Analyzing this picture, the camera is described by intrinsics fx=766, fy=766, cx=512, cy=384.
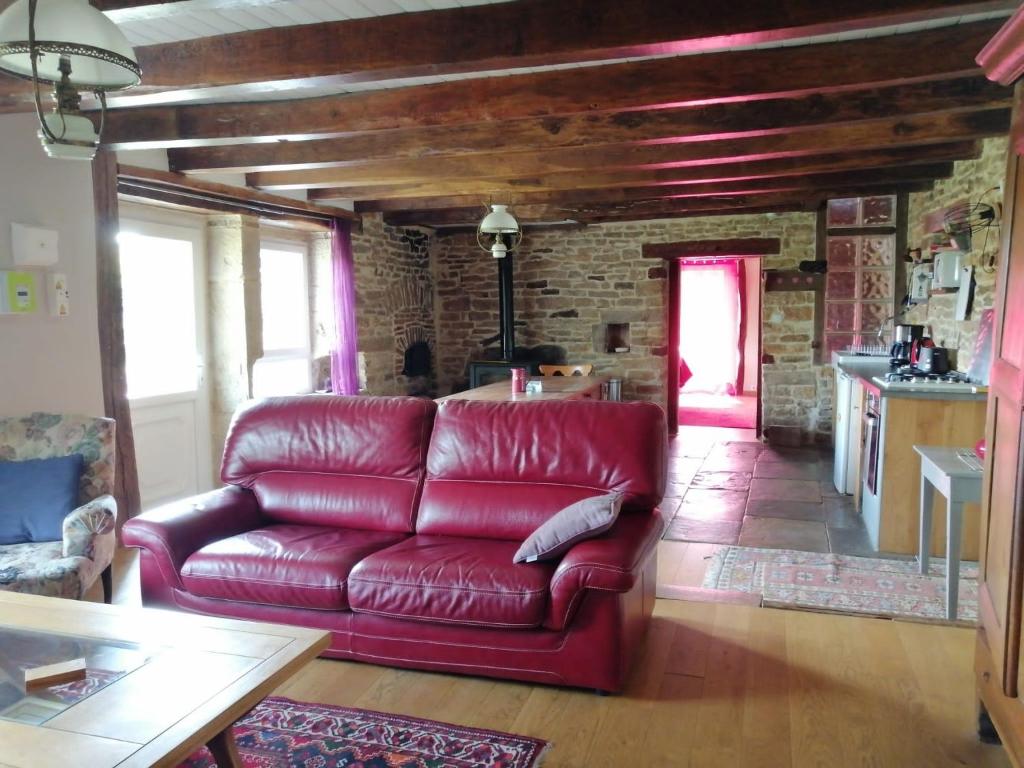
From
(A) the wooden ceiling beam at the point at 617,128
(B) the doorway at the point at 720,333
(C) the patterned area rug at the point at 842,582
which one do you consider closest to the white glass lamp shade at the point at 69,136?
(A) the wooden ceiling beam at the point at 617,128

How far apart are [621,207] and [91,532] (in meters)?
5.53

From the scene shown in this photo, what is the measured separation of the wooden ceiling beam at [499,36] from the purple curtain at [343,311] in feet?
11.4

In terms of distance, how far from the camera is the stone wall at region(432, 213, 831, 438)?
26.0 feet

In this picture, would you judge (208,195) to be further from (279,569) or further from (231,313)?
(279,569)

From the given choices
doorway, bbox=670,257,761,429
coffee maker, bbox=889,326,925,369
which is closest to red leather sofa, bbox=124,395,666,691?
coffee maker, bbox=889,326,925,369

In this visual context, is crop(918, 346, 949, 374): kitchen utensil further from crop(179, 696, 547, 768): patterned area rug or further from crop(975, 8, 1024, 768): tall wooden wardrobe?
crop(179, 696, 547, 768): patterned area rug

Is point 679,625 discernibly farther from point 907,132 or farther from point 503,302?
point 503,302

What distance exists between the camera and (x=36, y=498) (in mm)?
3242

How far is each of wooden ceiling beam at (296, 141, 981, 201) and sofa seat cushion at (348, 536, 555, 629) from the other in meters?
3.42

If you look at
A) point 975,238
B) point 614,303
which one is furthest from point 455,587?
point 614,303

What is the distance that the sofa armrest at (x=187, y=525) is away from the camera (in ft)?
9.70

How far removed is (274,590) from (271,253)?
13.5 ft

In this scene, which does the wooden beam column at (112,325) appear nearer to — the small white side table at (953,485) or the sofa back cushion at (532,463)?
the sofa back cushion at (532,463)

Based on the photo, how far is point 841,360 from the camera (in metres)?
6.36
